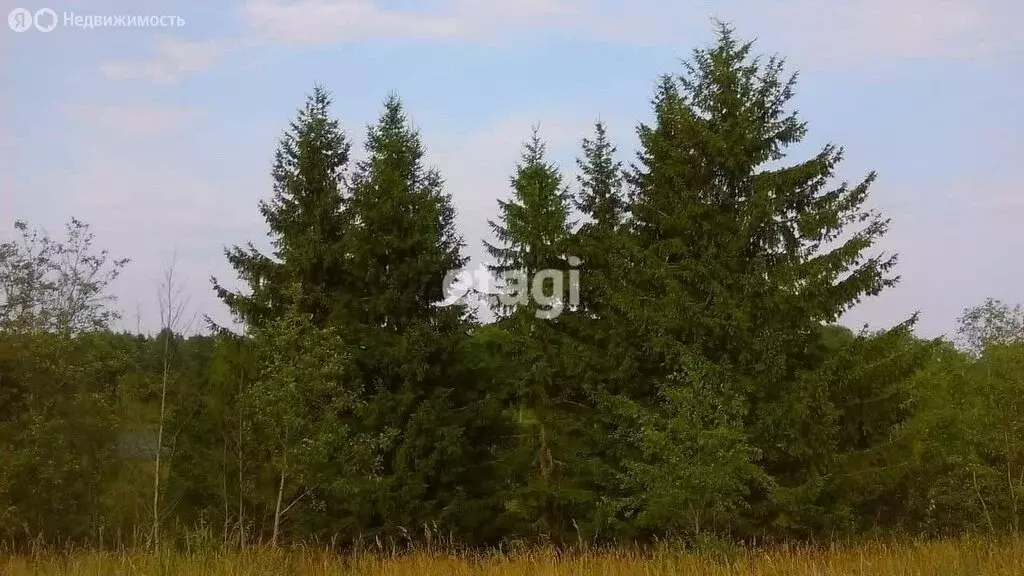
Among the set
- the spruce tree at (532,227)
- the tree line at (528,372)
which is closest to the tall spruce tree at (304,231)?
the tree line at (528,372)

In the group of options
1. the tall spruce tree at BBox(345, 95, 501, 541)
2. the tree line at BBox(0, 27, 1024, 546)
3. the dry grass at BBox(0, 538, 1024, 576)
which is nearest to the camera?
the dry grass at BBox(0, 538, 1024, 576)

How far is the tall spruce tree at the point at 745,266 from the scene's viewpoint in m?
21.8

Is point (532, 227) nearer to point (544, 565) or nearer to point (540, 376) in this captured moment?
point (540, 376)

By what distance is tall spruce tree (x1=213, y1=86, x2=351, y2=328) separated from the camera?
25844 millimetres

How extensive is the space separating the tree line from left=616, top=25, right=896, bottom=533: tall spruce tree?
0.28 feet

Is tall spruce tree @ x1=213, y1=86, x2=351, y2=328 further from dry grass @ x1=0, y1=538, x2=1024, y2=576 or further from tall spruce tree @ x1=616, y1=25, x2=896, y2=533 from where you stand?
dry grass @ x1=0, y1=538, x2=1024, y2=576

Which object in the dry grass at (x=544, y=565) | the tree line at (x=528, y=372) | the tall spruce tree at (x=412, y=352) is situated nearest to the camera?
the dry grass at (x=544, y=565)

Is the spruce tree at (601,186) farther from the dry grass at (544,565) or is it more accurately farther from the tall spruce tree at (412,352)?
the dry grass at (544,565)

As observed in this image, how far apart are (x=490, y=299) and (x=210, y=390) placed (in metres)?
9.74

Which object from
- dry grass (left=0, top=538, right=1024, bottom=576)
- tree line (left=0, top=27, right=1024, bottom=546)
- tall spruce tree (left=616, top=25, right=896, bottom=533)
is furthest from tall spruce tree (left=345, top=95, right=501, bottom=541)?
dry grass (left=0, top=538, right=1024, bottom=576)

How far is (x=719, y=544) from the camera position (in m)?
15.9

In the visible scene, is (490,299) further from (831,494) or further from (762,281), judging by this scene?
(831,494)

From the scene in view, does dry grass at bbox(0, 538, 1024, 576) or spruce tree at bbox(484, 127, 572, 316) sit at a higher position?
spruce tree at bbox(484, 127, 572, 316)

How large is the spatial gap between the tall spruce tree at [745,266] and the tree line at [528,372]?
0.28ft
